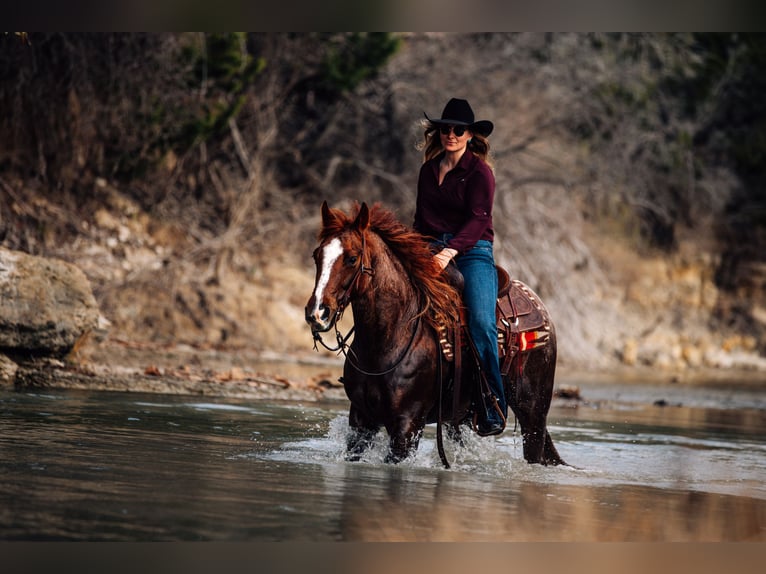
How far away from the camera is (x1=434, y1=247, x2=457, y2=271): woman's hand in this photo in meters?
7.09

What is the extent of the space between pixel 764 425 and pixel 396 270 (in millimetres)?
6958

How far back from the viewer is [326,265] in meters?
6.44

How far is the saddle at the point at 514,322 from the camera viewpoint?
24.6 ft

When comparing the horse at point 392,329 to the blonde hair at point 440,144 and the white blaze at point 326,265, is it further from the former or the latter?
the blonde hair at point 440,144

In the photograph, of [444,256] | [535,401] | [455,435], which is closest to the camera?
[444,256]

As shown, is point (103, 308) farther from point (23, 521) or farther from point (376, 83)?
point (23, 521)

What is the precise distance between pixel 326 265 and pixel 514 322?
68.8 inches

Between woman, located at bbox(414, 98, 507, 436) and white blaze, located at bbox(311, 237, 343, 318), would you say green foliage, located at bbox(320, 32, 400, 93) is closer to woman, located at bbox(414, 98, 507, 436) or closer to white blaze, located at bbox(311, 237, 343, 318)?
woman, located at bbox(414, 98, 507, 436)

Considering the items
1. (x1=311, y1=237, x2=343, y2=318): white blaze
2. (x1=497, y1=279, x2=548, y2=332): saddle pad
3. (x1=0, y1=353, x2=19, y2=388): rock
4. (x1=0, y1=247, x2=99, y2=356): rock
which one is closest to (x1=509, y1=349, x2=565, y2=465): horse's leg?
(x1=497, y1=279, x2=548, y2=332): saddle pad

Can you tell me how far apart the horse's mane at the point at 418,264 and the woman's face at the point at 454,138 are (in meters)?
0.63

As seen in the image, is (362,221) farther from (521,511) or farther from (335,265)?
(521,511)

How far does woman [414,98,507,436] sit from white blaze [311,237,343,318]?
843 mm

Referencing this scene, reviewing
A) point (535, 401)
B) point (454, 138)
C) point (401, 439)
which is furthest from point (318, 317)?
point (535, 401)

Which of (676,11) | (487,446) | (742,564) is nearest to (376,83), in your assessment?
(676,11)
